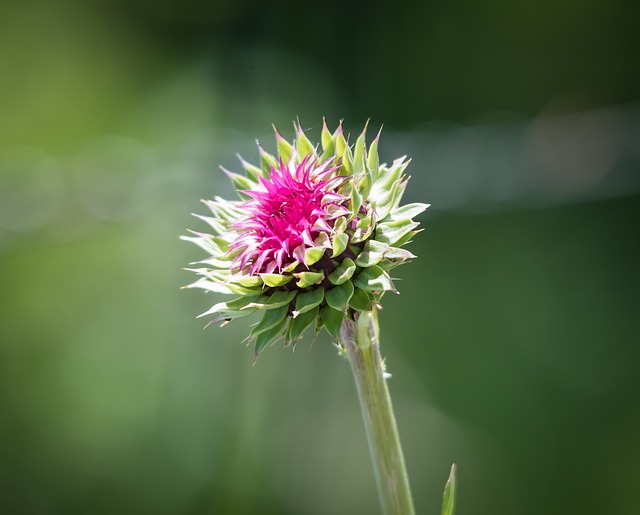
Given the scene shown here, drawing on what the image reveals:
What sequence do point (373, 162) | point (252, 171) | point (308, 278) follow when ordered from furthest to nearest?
point (252, 171)
point (373, 162)
point (308, 278)

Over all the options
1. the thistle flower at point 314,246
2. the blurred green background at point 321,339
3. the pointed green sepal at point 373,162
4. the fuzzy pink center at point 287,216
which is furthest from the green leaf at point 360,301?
the blurred green background at point 321,339

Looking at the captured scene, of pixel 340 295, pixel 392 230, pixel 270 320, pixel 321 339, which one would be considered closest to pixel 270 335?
pixel 270 320

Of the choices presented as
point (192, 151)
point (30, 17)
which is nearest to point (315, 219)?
point (192, 151)

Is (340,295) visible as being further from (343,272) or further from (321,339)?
(321,339)

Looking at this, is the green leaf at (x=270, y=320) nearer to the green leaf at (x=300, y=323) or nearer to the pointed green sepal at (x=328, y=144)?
the green leaf at (x=300, y=323)

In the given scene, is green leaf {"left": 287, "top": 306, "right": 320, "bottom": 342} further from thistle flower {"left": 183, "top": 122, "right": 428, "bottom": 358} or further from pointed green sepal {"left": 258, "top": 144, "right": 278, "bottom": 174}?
pointed green sepal {"left": 258, "top": 144, "right": 278, "bottom": 174}

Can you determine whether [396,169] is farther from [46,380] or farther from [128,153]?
[128,153]

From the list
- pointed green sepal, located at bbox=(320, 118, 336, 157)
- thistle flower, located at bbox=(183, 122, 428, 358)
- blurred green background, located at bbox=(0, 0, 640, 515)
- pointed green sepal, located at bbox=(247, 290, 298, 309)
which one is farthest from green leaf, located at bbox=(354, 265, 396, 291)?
blurred green background, located at bbox=(0, 0, 640, 515)

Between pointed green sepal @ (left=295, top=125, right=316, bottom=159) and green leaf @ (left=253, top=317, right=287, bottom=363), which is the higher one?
pointed green sepal @ (left=295, top=125, right=316, bottom=159)
